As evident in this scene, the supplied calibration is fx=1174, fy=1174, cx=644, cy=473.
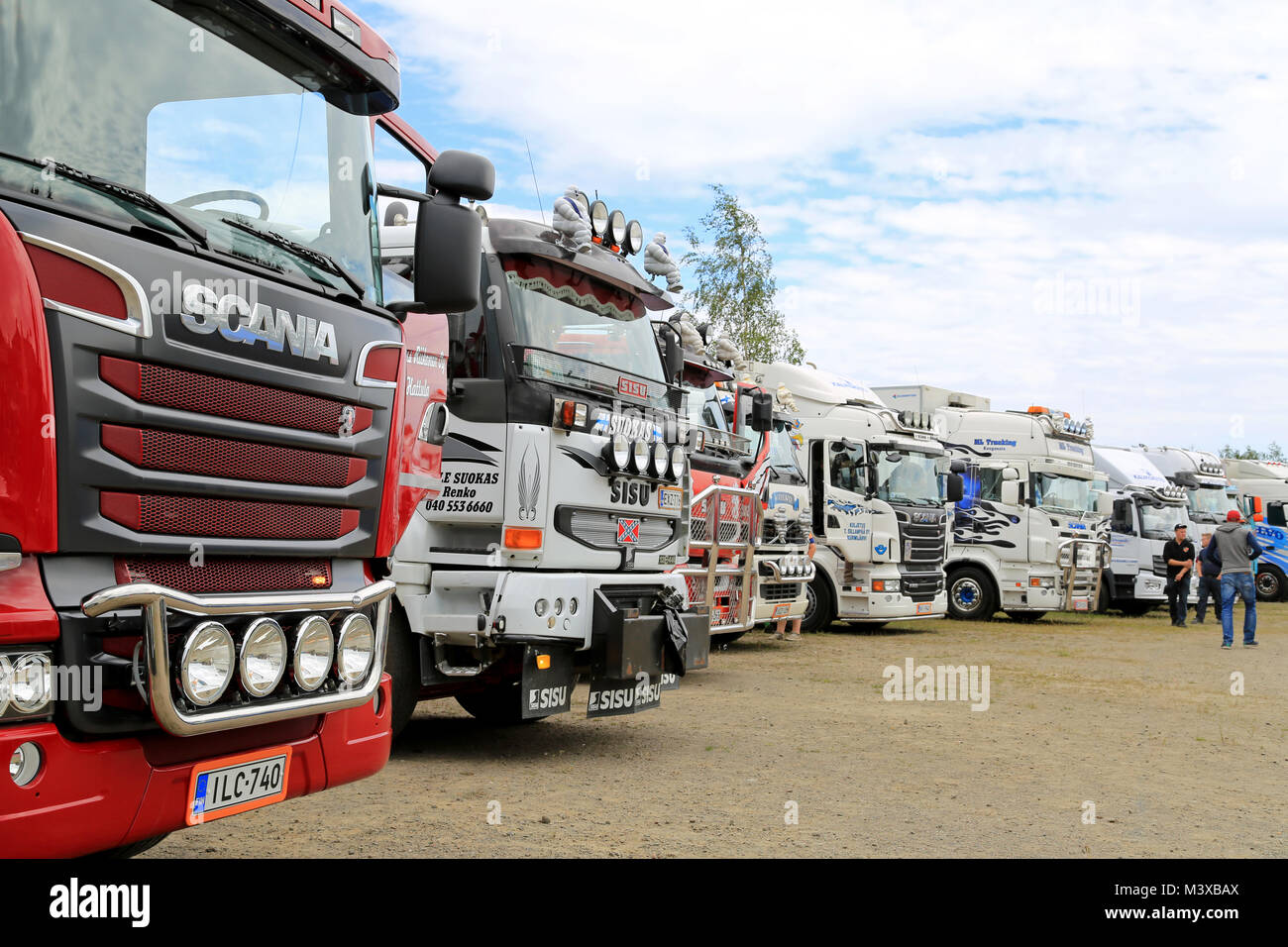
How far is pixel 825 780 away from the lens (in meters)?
7.07

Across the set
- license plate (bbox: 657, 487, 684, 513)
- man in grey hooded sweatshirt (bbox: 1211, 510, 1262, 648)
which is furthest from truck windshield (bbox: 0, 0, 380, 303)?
man in grey hooded sweatshirt (bbox: 1211, 510, 1262, 648)

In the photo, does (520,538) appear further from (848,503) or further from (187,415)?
(848,503)

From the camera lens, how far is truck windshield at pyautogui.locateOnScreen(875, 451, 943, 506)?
17.2 meters

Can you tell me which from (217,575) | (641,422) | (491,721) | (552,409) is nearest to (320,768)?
(217,575)

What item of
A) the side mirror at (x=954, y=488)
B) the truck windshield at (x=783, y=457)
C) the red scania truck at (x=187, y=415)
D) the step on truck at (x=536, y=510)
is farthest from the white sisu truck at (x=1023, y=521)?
the red scania truck at (x=187, y=415)

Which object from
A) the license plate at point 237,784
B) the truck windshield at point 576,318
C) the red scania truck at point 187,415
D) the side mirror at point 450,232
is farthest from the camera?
the truck windshield at point 576,318

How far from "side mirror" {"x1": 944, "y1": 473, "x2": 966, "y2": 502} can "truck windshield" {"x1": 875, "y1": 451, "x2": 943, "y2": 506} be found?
0.17m

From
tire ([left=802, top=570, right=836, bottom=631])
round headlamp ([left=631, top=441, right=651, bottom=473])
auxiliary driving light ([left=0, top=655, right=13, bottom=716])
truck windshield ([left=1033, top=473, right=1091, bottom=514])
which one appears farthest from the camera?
truck windshield ([left=1033, top=473, right=1091, bottom=514])

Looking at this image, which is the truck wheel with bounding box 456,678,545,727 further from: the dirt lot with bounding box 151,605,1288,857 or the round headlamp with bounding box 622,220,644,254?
the round headlamp with bounding box 622,220,644,254

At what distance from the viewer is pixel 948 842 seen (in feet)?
18.2

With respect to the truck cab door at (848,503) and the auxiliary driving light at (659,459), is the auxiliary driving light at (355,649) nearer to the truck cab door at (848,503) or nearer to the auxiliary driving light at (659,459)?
the auxiliary driving light at (659,459)

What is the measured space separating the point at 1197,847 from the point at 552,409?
404 centimetres

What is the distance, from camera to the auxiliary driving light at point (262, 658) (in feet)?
11.3

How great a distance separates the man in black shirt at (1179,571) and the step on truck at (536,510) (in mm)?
16877
